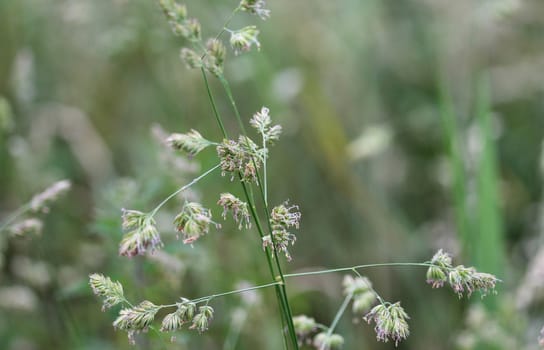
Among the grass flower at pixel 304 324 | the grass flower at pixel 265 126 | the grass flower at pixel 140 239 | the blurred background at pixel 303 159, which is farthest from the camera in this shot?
the blurred background at pixel 303 159

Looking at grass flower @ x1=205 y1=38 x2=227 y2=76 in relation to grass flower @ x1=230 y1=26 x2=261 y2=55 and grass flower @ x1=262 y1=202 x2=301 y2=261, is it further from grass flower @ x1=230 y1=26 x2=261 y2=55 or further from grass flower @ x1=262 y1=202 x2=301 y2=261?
grass flower @ x1=262 y1=202 x2=301 y2=261

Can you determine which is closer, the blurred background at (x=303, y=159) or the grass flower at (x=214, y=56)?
the grass flower at (x=214, y=56)

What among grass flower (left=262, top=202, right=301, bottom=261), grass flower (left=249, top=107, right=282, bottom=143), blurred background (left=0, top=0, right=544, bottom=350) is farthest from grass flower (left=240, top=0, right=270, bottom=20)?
blurred background (left=0, top=0, right=544, bottom=350)

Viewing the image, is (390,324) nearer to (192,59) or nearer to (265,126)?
(265,126)

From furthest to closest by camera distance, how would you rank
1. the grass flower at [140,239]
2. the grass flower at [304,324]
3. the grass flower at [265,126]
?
the grass flower at [304,324] → the grass flower at [265,126] → the grass flower at [140,239]

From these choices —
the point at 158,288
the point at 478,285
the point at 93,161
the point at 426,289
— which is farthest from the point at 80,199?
the point at 478,285

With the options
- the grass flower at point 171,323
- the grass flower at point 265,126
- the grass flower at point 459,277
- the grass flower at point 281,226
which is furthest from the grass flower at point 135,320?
the grass flower at point 459,277

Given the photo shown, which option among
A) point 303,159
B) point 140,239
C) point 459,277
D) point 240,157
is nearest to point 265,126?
point 240,157

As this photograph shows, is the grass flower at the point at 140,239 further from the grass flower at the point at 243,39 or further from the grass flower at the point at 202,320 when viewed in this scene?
the grass flower at the point at 243,39
